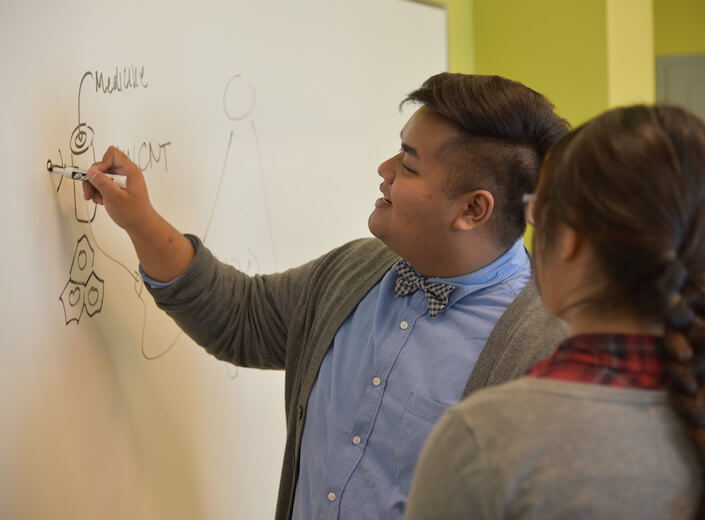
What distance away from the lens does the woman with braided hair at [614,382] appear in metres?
0.58

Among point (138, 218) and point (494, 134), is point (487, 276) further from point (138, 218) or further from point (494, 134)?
point (138, 218)

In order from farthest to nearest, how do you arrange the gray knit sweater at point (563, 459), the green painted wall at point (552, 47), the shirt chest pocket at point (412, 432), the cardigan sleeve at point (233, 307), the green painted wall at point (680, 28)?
the green painted wall at point (680, 28)
the green painted wall at point (552, 47)
the cardigan sleeve at point (233, 307)
the shirt chest pocket at point (412, 432)
the gray knit sweater at point (563, 459)

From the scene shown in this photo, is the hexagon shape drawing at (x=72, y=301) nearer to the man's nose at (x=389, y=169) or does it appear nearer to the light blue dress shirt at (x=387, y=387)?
the light blue dress shirt at (x=387, y=387)

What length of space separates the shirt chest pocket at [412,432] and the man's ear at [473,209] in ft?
0.77

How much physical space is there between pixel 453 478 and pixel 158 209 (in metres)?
0.73

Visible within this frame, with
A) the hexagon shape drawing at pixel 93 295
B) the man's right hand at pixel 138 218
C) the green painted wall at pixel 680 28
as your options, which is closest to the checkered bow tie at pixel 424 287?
the man's right hand at pixel 138 218

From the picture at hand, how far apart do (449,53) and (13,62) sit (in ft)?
3.97

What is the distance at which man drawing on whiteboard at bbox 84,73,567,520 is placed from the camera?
40.2 inches

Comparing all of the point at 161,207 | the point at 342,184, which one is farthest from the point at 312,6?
the point at 161,207

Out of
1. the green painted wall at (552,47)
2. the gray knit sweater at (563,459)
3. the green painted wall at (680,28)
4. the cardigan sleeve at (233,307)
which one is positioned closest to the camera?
the gray knit sweater at (563,459)

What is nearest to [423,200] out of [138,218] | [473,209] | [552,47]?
[473,209]

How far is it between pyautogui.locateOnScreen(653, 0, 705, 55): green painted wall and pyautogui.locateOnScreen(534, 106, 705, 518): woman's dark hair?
10.2 feet

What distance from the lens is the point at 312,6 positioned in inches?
57.7

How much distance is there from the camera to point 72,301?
42.0 inches
